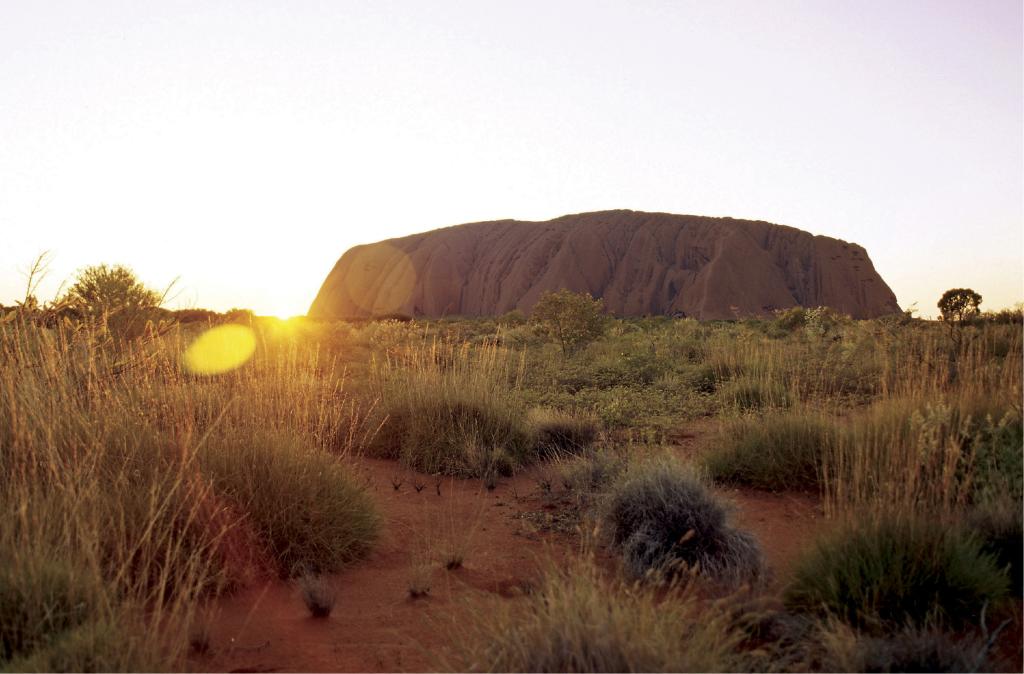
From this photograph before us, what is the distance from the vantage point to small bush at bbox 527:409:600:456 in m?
7.19

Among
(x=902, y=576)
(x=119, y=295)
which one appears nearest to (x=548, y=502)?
(x=902, y=576)

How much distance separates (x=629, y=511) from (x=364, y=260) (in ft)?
250

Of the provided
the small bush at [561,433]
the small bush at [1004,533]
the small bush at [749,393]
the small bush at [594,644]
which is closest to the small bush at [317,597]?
the small bush at [594,644]

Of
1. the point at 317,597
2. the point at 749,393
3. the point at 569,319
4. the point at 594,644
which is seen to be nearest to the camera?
the point at 594,644

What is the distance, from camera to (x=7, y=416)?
4340 millimetres

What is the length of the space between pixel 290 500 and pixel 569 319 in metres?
13.2

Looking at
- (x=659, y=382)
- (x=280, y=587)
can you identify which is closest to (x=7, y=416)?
(x=280, y=587)

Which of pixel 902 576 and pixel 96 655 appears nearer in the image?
pixel 96 655

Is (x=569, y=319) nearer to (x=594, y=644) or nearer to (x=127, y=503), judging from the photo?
(x=127, y=503)

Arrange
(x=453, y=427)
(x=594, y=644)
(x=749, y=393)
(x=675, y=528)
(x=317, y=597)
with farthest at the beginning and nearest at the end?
(x=749, y=393)
(x=453, y=427)
(x=675, y=528)
(x=317, y=597)
(x=594, y=644)

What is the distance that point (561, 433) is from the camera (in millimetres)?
7391

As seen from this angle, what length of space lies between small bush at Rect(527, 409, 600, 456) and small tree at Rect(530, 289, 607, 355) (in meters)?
9.09

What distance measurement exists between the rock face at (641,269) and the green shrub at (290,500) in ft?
173

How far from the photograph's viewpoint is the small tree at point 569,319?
55.6 feet
